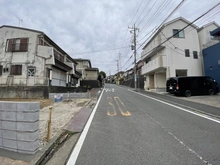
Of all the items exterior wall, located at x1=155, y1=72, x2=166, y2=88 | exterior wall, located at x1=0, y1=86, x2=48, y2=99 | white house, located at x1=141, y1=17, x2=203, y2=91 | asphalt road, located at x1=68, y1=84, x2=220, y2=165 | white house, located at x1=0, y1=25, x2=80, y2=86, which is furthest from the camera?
exterior wall, located at x1=155, y1=72, x2=166, y2=88

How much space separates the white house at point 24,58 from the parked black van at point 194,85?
44.2 ft

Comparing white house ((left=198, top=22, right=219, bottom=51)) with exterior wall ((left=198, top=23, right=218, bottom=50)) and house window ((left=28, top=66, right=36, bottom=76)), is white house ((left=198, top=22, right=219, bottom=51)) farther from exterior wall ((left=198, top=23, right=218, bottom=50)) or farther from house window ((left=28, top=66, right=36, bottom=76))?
house window ((left=28, top=66, right=36, bottom=76))

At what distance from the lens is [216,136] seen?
4016 millimetres

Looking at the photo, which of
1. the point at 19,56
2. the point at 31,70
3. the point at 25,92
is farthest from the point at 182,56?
the point at 19,56

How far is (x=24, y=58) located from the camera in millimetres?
15469

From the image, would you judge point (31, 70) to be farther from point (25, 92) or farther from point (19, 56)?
point (25, 92)

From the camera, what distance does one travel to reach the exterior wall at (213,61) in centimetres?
1453

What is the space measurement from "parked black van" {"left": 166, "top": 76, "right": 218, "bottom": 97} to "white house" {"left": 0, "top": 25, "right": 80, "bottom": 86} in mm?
13477

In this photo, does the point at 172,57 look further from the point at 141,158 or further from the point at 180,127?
the point at 141,158

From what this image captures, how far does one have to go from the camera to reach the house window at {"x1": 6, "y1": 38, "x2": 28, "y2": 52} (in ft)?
51.2

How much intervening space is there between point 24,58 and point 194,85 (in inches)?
723

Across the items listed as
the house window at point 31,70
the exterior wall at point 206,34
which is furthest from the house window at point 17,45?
the exterior wall at point 206,34

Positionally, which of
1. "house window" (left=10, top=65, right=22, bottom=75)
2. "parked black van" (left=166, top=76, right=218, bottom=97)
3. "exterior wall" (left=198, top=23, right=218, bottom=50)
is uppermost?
"exterior wall" (left=198, top=23, right=218, bottom=50)

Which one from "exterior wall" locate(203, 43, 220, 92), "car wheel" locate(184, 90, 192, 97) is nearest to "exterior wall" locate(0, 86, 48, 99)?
"car wheel" locate(184, 90, 192, 97)
